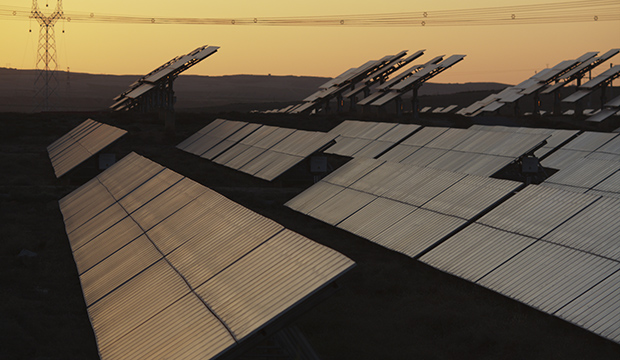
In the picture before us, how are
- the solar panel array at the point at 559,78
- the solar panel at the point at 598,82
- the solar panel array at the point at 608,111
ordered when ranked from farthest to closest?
the solar panel array at the point at 559,78 < the solar panel at the point at 598,82 < the solar panel array at the point at 608,111

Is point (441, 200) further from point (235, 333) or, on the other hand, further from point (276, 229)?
point (235, 333)

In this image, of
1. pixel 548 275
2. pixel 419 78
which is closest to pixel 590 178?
pixel 548 275

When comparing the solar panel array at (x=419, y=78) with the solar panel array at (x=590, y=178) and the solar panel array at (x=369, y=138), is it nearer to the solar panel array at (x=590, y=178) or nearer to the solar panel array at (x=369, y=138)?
the solar panel array at (x=369, y=138)

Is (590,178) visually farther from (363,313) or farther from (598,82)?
(598,82)

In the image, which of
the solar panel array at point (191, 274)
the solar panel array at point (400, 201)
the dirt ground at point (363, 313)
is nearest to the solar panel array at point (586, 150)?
the solar panel array at point (400, 201)

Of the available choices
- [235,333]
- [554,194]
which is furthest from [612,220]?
[235,333]

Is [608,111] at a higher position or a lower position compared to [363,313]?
lower

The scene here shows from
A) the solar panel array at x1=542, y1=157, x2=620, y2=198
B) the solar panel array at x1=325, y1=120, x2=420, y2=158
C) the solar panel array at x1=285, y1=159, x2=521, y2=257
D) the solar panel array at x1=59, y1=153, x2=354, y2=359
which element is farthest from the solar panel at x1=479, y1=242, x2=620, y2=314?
the solar panel array at x1=325, y1=120, x2=420, y2=158
